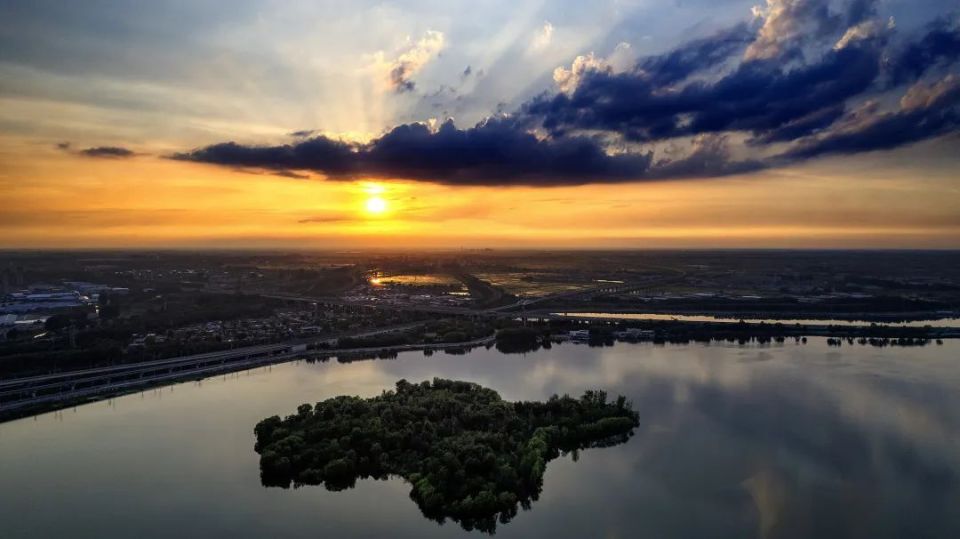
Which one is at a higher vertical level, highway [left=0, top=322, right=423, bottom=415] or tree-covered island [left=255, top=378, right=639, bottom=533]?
tree-covered island [left=255, top=378, right=639, bottom=533]

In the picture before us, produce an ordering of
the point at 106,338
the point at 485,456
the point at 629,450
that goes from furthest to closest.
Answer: the point at 106,338
the point at 629,450
the point at 485,456

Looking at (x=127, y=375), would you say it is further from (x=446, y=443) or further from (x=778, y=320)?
(x=778, y=320)

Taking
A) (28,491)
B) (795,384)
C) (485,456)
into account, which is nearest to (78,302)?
(28,491)

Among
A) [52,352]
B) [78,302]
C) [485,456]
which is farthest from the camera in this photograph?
[78,302]

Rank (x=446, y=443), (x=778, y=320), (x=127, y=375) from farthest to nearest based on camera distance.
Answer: (x=778, y=320)
(x=127, y=375)
(x=446, y=443)

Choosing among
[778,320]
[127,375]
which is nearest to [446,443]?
[127,375]

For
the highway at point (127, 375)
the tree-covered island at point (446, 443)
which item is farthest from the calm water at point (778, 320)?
the tree-covered island at point (446, 443)

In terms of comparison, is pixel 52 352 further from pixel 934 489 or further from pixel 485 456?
→ pixel 934 489

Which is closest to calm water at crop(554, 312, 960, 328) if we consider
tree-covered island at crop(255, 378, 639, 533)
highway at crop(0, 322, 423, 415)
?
highway at crop(0, 322, 423, 415)

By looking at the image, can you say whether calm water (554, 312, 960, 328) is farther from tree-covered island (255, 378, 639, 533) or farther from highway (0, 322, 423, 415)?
tree-covered island (255, 378, 639, 533)
